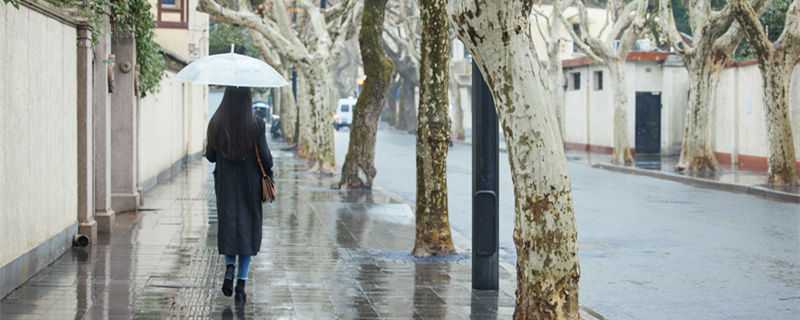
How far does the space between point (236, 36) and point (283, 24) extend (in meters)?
14.8

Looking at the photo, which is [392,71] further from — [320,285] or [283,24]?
[320,285]

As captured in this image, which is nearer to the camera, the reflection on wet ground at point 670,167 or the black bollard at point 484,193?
the black bollard at point 484,193

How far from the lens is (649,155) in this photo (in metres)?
33.2

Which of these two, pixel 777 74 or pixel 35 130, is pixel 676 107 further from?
pixel 35 130

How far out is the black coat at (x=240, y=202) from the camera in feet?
25.2

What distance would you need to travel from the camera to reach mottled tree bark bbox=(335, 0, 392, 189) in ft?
58.7

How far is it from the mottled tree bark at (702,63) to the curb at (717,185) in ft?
2.77

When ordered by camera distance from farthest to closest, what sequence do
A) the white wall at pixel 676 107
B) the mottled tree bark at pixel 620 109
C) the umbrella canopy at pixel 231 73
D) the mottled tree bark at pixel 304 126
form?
1. the mottled tree bark at pixel 304 126
2. the mottled tree bark at pixel 620 109
3. the white wall at pixel 676 107
4. the umbrella canopy at pixel 231 73

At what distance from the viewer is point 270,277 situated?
885 centimetres

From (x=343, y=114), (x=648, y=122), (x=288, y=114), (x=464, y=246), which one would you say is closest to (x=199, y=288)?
(x=464, y=246)

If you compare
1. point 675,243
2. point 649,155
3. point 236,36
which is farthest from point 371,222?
point 236,36

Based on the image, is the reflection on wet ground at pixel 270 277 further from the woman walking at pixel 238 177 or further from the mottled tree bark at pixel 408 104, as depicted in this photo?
the mottled tree bark at pixel 408 104

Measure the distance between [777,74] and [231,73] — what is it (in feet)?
45.5

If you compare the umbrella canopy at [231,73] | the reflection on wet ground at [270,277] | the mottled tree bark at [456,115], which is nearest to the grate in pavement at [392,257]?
the reflection on wet ground at [270,277]
